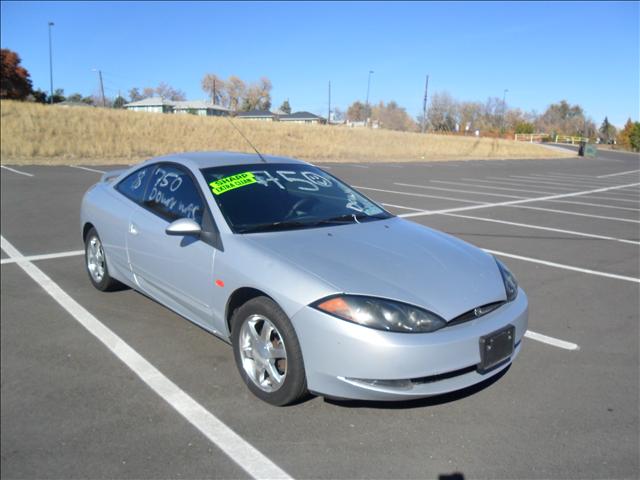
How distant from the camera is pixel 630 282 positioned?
19.6 feet

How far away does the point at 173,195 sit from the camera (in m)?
4.18

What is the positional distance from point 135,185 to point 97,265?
92 cm

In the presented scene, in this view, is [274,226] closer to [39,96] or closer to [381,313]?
[381,313]

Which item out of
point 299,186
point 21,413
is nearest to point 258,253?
point 299,186

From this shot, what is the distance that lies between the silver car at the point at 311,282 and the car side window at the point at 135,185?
0.12 ft

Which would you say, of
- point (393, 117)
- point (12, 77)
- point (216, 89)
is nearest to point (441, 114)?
point (393, 117)

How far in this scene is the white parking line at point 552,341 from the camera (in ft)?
13.5

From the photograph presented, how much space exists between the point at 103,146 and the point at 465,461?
2720 centimetres

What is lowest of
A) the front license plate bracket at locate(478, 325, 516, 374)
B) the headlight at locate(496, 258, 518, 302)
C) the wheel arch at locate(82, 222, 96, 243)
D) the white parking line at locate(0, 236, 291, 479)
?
the white parking line at locate(0, 236, 291, 479)

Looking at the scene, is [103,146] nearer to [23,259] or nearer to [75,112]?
[75,112]

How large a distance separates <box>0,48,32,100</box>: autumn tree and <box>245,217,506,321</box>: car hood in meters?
57.1

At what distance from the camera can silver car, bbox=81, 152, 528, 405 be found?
109 inches

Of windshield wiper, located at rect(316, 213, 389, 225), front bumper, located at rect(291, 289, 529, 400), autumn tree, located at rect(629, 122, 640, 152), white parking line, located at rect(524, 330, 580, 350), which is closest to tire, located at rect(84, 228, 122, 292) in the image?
windshield wiper, located at rect(316, 213, 389, 225)

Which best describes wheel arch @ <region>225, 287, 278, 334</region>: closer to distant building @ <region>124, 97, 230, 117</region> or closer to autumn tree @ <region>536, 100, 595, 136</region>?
distant building @ <region>124, 97, 230, 117</region>
